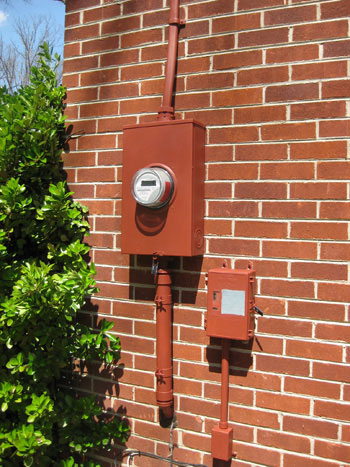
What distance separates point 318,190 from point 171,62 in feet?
3.30

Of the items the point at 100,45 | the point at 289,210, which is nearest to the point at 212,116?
the point at 289,210

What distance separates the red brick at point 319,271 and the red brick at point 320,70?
868 millimetres

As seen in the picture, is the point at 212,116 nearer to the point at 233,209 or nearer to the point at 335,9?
the point at 233,209

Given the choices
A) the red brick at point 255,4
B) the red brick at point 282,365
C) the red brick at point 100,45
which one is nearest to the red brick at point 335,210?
the red brick at point 282,365

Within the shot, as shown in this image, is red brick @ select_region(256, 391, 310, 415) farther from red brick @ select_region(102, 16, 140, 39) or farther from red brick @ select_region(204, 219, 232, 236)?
red brick @ select_region(102, 16, 140, 39)

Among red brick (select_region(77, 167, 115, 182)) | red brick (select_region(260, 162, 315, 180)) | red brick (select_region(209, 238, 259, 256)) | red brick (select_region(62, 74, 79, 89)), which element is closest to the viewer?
red brick (select_region(260, 162, 315, 180))

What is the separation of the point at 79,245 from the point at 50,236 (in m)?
0.25

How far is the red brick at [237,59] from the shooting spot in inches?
89.1

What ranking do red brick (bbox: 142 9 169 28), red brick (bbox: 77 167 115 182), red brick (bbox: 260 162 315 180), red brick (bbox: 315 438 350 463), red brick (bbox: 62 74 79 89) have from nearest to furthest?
red brick (bbox: 315 438 350 463) < red brick (bbox: 260 162 315 180) < red brick (bbox: 142 9 169 28) < red brick (bbox: 77 167 115 182) < red brick (bbox: 62 74 79 89)

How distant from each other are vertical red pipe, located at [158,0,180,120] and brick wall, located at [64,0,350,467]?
0.06 metres

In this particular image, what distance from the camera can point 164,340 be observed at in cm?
234

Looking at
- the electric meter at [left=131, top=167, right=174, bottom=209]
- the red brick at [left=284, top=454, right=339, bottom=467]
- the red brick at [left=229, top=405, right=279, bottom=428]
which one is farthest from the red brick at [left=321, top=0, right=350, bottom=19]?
the red brick at [left=284, top=454, right=339, bottom=467]

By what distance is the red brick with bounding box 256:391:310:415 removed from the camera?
2121 millimetres

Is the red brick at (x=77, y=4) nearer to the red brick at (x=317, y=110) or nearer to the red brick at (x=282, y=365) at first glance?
the red brick at (x=317, y=110)
